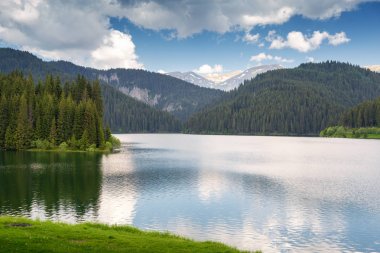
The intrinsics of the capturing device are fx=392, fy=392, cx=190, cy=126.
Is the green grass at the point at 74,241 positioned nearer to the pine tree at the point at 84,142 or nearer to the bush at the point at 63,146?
the pine tree at the point at 84,142

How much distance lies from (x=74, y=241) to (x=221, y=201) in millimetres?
34502

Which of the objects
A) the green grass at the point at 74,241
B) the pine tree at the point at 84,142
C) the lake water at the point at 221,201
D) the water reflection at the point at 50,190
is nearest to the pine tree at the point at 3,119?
the pine tree at the point at 84,142

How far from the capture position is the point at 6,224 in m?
34.1

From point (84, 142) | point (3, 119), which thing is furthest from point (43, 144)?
point (3, 119)

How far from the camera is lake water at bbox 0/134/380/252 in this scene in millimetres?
43031

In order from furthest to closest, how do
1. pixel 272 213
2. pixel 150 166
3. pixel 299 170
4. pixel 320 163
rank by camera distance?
pixel 320 163, pixel 150 166, pixel 299 170, pixel 272 213

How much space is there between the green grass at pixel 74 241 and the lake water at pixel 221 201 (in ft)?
33.8

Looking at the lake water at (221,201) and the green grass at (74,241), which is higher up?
the green grass at (74,241)

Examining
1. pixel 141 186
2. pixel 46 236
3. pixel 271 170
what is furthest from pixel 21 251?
pixel 271 170

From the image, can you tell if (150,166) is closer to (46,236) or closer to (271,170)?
(271,170)

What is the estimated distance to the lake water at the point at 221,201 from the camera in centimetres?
4303

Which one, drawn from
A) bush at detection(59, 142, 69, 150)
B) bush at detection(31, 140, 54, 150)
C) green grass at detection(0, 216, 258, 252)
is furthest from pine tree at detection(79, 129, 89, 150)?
green grass at detection(0, 216, 258, 252)

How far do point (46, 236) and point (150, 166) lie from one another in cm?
7568

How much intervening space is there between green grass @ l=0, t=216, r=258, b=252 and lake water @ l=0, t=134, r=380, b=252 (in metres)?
10.3
